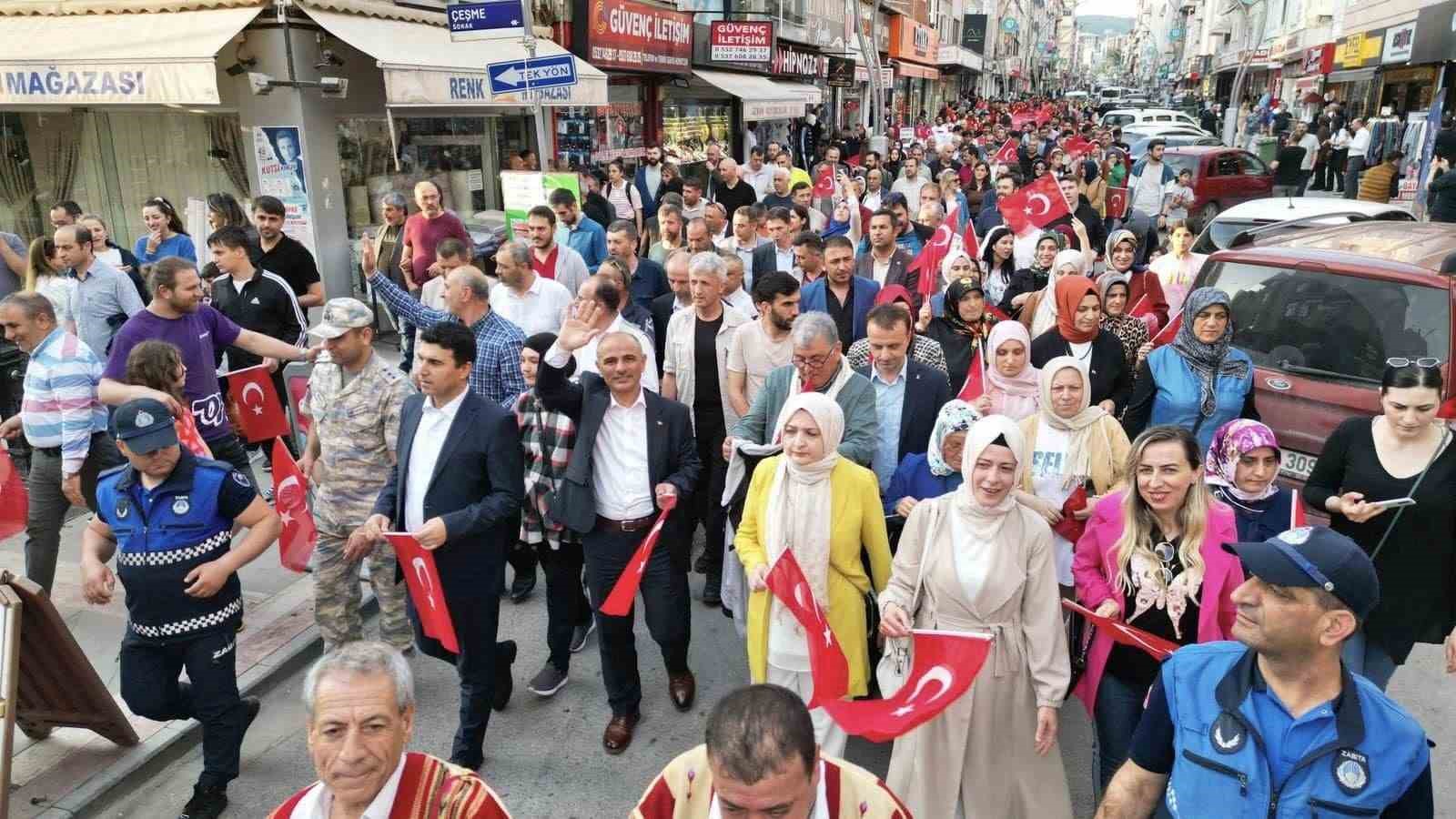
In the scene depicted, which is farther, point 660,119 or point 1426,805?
point 660,119

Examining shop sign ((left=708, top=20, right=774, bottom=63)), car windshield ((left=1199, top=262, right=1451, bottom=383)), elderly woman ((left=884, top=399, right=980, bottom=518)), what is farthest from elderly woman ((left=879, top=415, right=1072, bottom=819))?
shop sign ((left=708, top=20, right=774, bottom=63))

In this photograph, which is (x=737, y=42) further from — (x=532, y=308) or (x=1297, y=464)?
(x=1297, y=464)

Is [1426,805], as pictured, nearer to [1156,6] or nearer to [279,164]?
[279,164]

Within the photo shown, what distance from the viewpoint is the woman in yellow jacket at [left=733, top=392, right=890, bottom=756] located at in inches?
146

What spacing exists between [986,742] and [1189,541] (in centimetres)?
Result: 100

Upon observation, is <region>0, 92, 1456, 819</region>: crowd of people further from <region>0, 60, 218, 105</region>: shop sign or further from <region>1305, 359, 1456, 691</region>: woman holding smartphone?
<region>0, 60, 218, 105</region>: shop sign

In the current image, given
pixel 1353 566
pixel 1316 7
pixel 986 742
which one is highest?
pixel 1316 7

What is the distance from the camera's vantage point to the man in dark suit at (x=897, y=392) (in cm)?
470

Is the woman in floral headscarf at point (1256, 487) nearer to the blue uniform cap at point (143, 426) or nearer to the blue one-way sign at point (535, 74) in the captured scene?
the blue uniform cap at point (143, 426)

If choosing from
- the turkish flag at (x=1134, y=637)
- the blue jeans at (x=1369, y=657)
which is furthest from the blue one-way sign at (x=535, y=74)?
Answer: the blue jeans at (x=1369, y=657)

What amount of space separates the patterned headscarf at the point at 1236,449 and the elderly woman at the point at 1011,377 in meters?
1.02

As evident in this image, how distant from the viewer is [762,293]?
545cm

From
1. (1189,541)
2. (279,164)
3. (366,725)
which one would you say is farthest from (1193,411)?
(279,164)

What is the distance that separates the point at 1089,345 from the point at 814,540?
9.30ft
